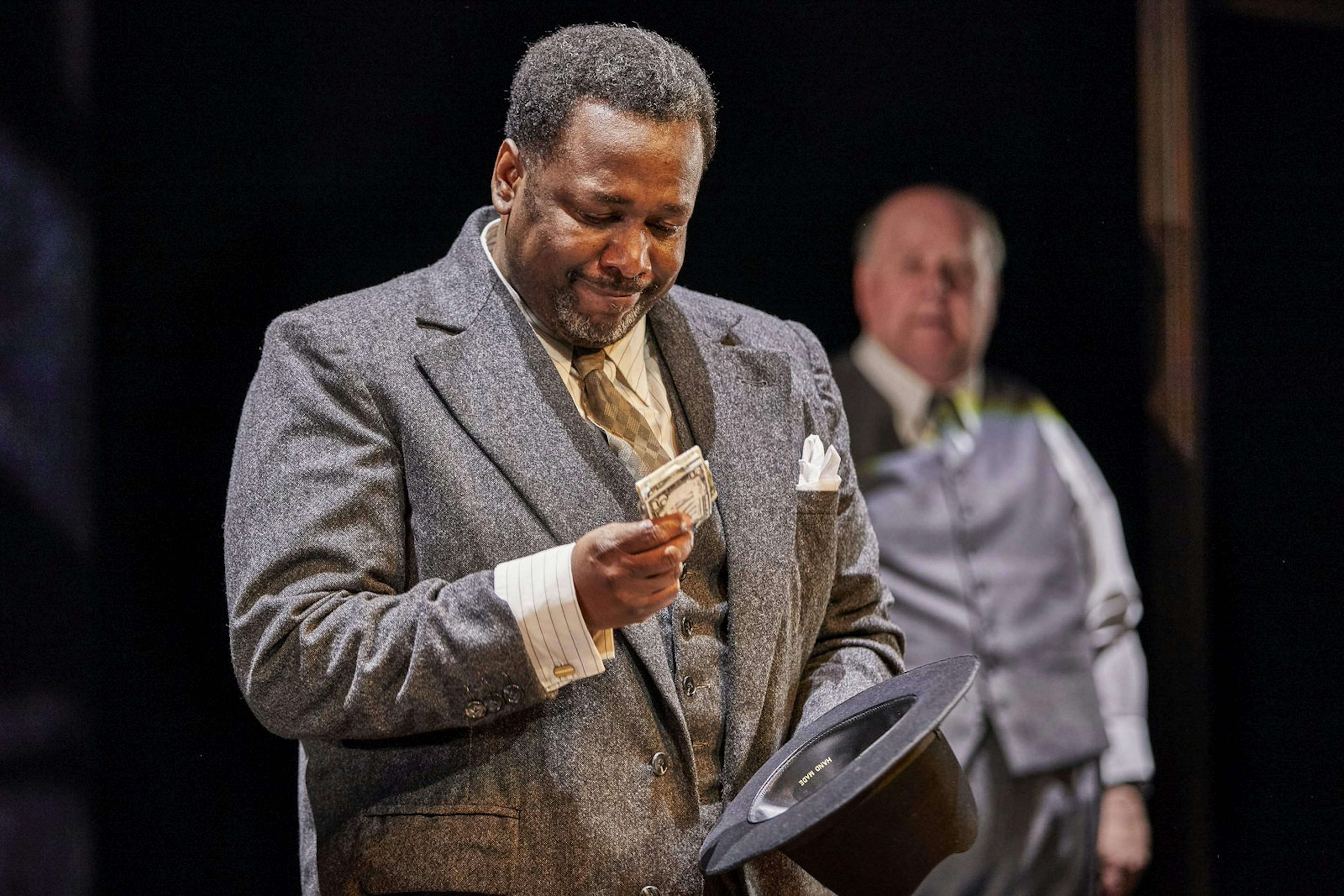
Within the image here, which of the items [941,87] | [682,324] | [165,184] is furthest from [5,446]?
[941,87]

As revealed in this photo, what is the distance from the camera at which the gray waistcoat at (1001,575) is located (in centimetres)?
299

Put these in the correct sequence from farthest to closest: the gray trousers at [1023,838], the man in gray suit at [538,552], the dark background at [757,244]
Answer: the gray trousers at [1023,838] → the dark background at [757,244] → the man in gray suit at [538,552]

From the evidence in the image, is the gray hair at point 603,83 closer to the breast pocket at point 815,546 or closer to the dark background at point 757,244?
the breast pocket at point 815,546

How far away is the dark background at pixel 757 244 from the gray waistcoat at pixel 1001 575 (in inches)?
6.4

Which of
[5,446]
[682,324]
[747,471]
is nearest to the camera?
[747,471]

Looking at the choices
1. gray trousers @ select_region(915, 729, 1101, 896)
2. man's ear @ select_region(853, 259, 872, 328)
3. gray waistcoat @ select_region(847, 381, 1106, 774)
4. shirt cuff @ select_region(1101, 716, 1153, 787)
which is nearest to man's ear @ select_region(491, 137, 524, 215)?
man's ear @ select_region(853, 259, 872, 328)

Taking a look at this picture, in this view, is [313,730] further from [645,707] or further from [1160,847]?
[1160,847]

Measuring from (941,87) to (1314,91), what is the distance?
1050 millimetres

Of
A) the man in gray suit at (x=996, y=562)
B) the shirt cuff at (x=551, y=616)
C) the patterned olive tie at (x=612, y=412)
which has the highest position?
the patterned olive tie at (x=612, y=412)

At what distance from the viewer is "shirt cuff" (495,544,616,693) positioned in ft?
4.62

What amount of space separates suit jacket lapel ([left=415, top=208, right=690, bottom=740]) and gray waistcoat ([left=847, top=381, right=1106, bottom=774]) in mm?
1465

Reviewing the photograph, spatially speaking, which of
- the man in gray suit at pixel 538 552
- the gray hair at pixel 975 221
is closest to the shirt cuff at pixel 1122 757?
the gray hair at pixel 975 221

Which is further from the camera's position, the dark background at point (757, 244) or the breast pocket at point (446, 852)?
the dark background at point (757, 244)

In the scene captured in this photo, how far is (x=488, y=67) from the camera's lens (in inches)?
96.9
